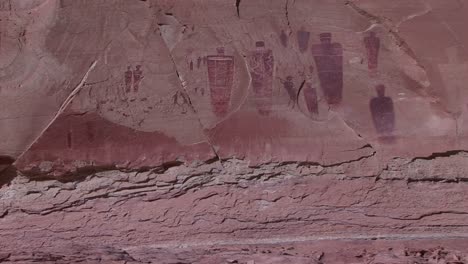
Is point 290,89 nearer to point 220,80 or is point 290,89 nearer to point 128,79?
point 220,80

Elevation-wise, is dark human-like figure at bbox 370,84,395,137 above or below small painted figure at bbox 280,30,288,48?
below

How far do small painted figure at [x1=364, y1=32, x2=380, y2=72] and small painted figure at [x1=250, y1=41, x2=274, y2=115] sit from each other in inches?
19.7

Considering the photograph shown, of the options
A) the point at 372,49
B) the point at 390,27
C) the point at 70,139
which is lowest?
the point at 70,139

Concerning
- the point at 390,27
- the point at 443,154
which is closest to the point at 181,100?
the point at 390,27

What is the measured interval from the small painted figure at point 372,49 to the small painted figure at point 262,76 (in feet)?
1.64

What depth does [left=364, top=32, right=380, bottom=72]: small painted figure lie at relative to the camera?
3520 millimetres

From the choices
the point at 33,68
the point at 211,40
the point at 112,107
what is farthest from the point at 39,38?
the point at 211,40

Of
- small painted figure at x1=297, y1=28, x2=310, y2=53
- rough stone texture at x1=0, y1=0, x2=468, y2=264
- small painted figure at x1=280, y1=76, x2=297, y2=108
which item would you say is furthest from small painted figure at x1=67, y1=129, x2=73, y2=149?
small painted figure at x1=297, y1=28, x2=310, y2=53

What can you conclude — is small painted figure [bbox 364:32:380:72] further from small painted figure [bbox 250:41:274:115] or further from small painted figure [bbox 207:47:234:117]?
small painted figure [bbox 207:47:234:117]

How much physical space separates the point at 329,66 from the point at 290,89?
9.4 inches

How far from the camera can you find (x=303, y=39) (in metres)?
3.55

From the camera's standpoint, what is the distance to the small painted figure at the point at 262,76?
3473mm

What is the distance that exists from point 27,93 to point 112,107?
0.44 metres

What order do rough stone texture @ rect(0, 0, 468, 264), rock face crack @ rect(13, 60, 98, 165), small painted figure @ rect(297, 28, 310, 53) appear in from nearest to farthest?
rough stone texture @ rect(0, 0, 468, 264) → rock face crack @ rect(13, 60, 98, 165) → small painted figure @ rect(297, 28, 310, 53)
